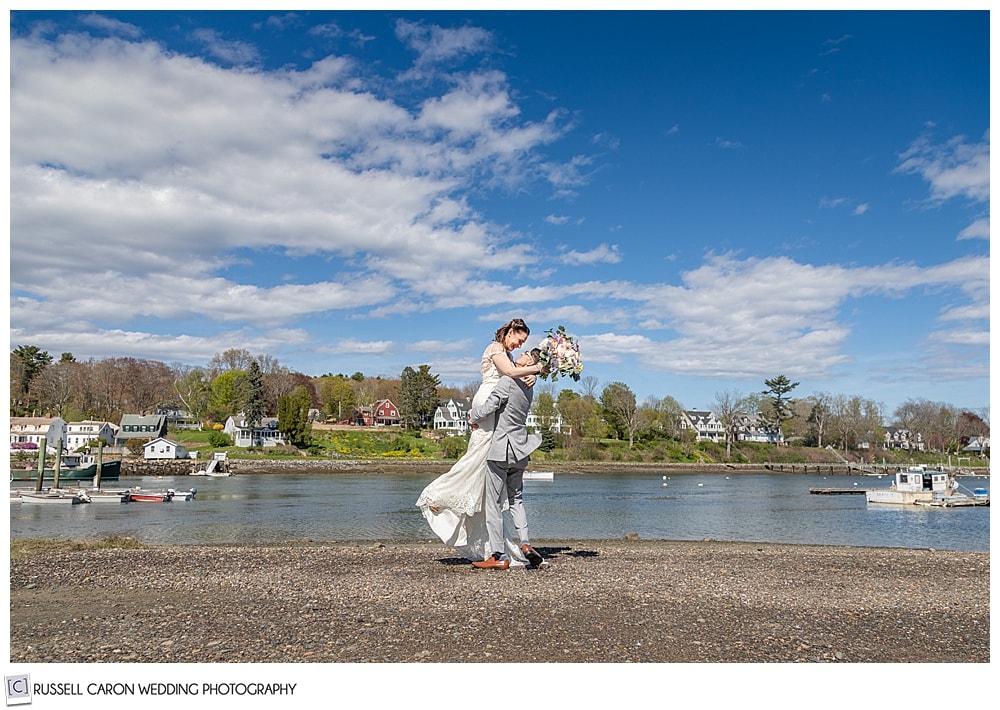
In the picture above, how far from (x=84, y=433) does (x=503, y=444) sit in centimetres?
9635

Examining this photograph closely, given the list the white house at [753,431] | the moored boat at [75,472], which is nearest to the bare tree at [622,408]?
the white house at [753,431]

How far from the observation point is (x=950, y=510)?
4066 cm

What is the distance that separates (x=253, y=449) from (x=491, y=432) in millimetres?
83814

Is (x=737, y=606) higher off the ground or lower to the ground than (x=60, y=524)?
higher

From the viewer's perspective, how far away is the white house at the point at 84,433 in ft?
291

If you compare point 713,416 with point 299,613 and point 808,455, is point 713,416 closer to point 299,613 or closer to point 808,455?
point 808,455

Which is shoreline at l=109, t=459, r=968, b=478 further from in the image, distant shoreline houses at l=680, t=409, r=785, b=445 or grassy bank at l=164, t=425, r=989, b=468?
distant shoreline houses at l=680, t=409, r=785, b=445

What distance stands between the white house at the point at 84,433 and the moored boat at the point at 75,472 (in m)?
17.2

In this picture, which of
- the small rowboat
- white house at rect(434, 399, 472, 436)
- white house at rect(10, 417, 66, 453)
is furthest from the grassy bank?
the small rowboat

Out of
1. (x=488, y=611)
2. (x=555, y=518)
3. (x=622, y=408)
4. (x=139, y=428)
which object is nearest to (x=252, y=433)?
(x=139, y=428)

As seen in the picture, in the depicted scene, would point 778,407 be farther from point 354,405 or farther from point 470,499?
point 470,499

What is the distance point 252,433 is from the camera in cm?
9312
